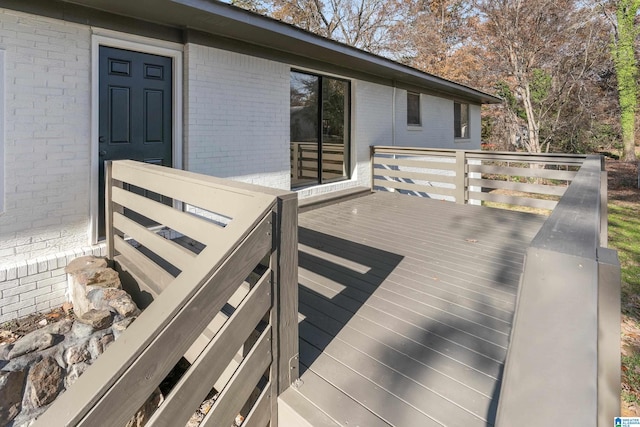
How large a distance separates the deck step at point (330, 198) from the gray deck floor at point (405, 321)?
1.14 m

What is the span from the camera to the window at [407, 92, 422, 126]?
874 centimetres

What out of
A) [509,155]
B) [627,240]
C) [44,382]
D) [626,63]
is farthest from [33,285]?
[626,63]

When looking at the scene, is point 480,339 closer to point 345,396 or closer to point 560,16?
point 345,396

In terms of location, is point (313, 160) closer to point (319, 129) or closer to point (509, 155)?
point (319, 129)

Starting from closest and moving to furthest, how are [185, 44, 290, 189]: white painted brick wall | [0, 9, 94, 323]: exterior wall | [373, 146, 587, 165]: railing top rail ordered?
[0, 9, 94, 323]: exterior wall
[185, 44, 290, 189]: white painted brick wall
[373, 146, 587, 165]: railing top rail

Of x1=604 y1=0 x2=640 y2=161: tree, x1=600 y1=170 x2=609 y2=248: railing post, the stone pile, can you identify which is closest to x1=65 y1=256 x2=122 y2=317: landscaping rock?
the stone pile

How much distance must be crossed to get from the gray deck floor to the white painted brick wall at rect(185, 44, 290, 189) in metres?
1.40

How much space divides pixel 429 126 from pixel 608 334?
911 centimetres

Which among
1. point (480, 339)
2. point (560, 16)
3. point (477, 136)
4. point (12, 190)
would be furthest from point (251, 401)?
point (560, 16)

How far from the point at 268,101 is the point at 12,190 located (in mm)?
3126

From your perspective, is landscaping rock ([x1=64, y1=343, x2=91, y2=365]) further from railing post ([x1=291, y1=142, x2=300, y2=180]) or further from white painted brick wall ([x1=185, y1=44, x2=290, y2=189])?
railing post ([x1=291, y1=142, x2=300, y2=180])

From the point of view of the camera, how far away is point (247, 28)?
4238 mm

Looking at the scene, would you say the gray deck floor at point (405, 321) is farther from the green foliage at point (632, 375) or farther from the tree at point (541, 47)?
the tree at point (541, 47)

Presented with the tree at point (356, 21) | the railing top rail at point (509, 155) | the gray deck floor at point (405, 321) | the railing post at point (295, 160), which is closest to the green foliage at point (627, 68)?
the tree at point (356, 21)
